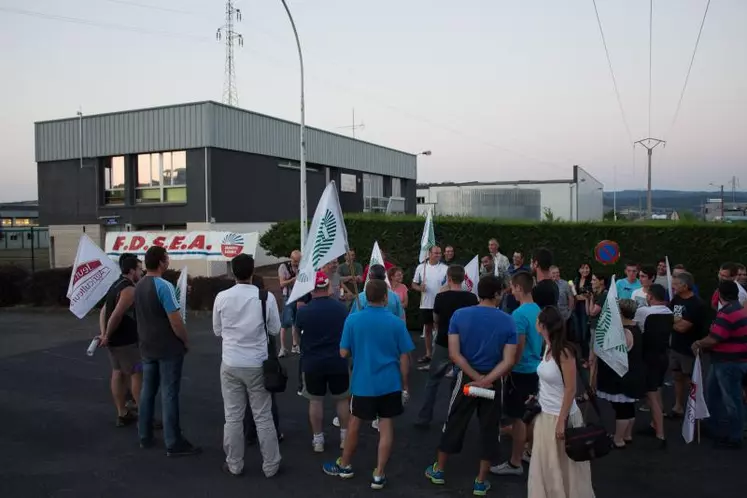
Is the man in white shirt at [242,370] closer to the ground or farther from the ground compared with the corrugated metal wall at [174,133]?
closer to the ground

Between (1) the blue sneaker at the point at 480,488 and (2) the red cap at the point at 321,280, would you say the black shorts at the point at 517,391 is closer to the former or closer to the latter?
(1) the blue sneaker at the point at 480,488

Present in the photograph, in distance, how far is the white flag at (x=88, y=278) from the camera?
24.1ft

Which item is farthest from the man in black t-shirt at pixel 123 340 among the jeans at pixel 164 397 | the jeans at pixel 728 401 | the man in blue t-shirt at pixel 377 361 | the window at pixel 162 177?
the window at pixel 162 177

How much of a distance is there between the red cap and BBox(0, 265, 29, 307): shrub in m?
14.5

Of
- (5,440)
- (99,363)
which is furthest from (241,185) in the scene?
(5,440)

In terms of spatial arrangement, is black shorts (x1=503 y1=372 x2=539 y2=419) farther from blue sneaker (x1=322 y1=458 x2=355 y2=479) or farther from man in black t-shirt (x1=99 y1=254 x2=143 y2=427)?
man in black t-shirt (x1=99 y1=254 x2=143 y2=427)

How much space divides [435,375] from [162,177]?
69.4 ft

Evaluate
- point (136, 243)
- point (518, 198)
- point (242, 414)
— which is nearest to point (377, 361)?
point (242, 414)

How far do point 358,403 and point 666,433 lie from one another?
3.77m

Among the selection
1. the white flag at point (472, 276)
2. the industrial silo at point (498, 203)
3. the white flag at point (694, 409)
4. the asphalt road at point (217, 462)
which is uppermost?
the industrial silo at point (498, 203)

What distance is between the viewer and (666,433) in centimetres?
668

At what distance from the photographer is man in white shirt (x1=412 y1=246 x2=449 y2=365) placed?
31.9ft

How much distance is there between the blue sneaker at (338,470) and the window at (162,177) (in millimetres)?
20642

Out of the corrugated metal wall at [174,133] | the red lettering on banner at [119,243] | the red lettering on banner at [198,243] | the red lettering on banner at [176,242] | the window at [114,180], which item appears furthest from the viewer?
the window at [114,180]
